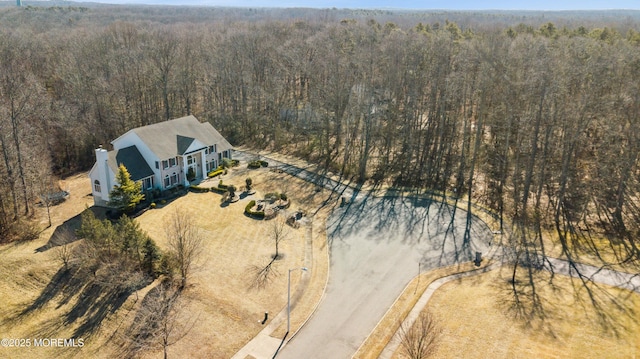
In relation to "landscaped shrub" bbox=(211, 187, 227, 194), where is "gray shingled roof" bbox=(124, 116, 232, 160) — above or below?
above

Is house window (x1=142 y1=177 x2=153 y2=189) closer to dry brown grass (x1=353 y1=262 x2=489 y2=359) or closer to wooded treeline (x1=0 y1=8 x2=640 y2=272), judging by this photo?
wooded treeline (x1=0 y1=8 x2=640 y2=272)

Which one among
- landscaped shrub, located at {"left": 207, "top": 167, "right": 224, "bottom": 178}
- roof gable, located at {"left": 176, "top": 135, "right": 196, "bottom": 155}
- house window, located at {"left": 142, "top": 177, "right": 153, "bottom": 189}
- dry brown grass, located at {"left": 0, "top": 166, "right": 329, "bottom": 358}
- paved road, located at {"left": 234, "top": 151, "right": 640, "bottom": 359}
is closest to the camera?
dry brown grass, located at {"left": 0, "top": 166, "right": 329, "bottom": 358}

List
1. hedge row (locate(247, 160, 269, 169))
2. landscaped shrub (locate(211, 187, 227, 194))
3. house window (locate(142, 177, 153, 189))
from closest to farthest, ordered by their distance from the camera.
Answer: house window (locate(142, 177, 153, 189)) < landscaped shrub (locate(211, 187, 227, 194)) < hedge row (locate(247, 160, 269, 169))

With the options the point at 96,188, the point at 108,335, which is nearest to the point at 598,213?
the point at 108,335

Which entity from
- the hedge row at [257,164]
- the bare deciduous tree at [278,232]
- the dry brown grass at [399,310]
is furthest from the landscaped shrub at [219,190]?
the dry brown grass at [399,310]

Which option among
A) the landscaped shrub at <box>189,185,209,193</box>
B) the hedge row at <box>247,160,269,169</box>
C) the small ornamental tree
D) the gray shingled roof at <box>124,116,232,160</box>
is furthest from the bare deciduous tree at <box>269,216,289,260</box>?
the gray shingled roof at <box>124,116,232,160</box>

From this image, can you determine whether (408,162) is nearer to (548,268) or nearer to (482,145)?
(482,145)

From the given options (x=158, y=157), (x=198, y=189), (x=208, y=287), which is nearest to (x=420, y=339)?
(x=208, y=287)
